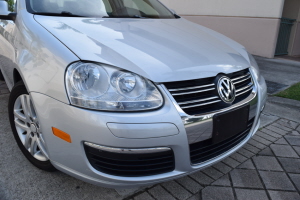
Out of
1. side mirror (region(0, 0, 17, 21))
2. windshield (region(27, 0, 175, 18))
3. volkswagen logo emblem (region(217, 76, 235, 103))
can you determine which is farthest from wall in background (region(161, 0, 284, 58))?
side mirror (region(0, 0, 17, 21))

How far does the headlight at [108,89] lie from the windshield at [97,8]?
0.94 m

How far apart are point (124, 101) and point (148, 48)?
0.48 meters

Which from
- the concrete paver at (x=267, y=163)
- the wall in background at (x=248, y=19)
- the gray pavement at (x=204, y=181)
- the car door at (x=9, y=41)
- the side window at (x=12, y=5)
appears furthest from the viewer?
the wall in background at (x=248, y=19)

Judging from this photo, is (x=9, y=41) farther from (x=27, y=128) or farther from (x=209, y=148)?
(x=209, y=148)

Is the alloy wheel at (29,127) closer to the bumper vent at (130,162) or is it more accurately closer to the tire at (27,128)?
the tire at (27,128)

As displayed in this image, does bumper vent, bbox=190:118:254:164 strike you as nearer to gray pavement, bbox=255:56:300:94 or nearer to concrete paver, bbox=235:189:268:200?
concrete paver, bbox=235:189:268:200

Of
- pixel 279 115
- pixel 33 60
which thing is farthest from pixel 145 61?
pixel 279 115

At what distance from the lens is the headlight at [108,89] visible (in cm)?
142

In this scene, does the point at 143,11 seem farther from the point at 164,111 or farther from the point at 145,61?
the point at 164,111

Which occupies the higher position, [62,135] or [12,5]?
[12,5]

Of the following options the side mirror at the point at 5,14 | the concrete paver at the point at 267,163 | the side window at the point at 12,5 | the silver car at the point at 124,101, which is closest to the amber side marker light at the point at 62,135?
the silver car at the point at 124,101

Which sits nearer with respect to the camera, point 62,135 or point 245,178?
point 62,135

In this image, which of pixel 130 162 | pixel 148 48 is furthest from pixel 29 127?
pixel 148 48

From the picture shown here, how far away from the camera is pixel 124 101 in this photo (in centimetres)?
145
